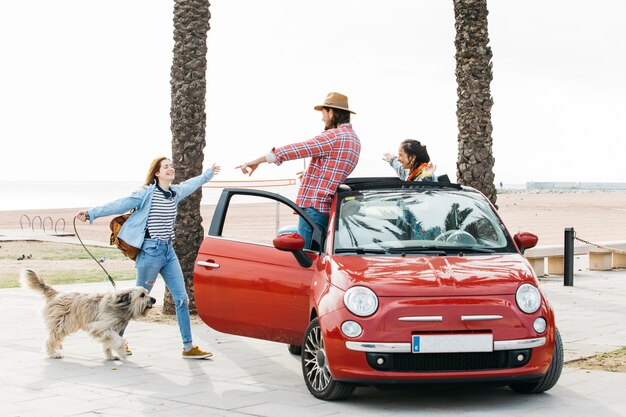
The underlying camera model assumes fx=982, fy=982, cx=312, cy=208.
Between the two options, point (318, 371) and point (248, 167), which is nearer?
point (318, 371)

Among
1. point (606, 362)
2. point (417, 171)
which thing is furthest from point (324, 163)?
point (606, 362)

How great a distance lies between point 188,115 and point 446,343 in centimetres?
684

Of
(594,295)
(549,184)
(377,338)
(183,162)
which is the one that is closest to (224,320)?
(377,338)

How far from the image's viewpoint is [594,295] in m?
14.9

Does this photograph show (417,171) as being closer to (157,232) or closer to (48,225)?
(157,232)

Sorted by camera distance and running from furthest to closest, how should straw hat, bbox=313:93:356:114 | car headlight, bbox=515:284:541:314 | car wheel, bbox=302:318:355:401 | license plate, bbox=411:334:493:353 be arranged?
straw hat, bbox=313:93:356:114 → car wheel, bbox=302:318:355:401 → car headlight, bbox=515:284:541:314 → license plate, bbox=411:334:493:353

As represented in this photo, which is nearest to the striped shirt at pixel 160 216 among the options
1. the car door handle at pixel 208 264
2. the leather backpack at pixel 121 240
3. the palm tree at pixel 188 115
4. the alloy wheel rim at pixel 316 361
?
the leather backpack at pixel 121 240

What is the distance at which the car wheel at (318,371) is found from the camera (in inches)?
281

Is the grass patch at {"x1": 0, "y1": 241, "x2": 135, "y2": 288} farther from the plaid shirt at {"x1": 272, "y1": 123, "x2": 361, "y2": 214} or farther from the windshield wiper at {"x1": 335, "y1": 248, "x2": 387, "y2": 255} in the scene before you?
the windshield wiper at {"x1": 335, "y1": 248, "x2": 387, "y2": 255}

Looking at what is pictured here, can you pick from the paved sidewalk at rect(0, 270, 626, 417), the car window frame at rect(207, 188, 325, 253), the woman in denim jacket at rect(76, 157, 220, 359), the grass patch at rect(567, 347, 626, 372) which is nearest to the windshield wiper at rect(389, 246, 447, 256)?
the car window frame at rect(207, 188, 325, 253)

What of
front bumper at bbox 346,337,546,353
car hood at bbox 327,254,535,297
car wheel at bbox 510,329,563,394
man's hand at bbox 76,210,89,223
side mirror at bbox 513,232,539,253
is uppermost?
man's hand at bbox 76,210,89,223

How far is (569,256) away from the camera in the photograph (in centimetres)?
1647

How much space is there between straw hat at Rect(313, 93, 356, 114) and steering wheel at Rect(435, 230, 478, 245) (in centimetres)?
170

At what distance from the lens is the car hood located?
6.90m
